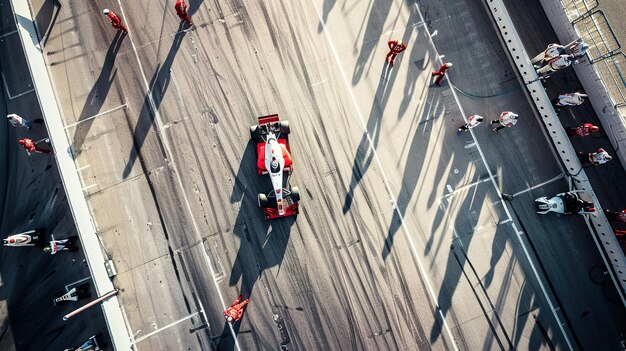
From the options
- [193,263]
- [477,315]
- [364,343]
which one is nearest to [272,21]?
[193,263]

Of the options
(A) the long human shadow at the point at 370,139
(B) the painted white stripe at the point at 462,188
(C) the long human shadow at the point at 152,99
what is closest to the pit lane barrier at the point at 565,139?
(B) the painted white stripe at the point at 462,188

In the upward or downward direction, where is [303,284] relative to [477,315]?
upward

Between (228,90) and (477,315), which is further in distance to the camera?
(228,90)

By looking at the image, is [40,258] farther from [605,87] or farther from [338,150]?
[605,87]

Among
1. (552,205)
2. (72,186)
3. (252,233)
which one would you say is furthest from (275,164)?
(552,205)

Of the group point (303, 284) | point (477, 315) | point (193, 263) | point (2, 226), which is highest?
point (2, 226)

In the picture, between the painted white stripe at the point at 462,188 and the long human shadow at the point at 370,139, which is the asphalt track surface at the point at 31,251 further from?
the painted white stripe at the point at 462,188
